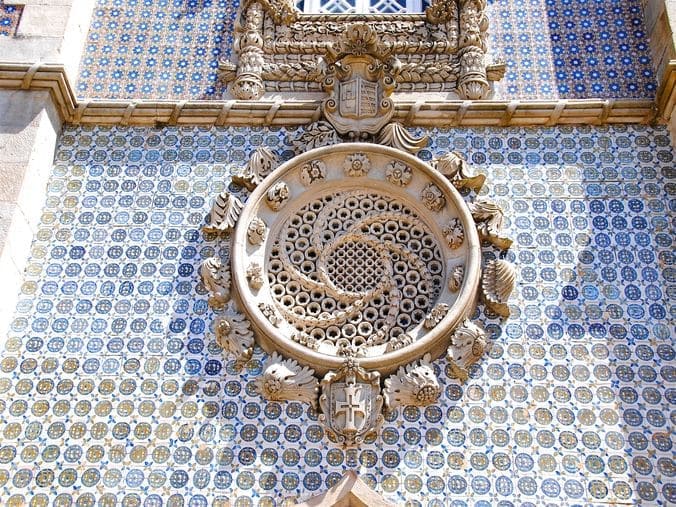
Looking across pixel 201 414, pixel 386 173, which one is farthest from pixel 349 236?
pixel 201 414

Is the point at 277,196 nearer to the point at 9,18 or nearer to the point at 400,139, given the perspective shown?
the point at 400,139

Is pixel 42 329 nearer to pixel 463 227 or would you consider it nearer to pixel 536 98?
pixel 463 227

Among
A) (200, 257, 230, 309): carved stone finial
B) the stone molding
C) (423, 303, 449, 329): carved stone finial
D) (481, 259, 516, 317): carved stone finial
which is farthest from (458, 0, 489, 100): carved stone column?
the stone molding

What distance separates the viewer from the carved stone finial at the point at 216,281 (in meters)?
7.73

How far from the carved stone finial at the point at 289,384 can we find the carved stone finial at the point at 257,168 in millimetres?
1701

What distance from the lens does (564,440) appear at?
23.5ft

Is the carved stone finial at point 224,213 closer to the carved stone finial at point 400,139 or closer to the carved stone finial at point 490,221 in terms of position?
the carved stone finial at point 400,139

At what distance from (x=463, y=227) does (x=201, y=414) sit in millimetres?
2545

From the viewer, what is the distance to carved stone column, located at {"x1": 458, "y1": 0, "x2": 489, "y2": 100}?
8.66m

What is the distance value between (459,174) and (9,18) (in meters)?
4.41

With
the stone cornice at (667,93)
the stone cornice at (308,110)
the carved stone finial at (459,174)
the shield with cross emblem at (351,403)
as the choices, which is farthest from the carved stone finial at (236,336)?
the stone cornice at (667,93)

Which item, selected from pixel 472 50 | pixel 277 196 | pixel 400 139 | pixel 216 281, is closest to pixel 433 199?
pixel 400 139

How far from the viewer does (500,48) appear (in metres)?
9.16

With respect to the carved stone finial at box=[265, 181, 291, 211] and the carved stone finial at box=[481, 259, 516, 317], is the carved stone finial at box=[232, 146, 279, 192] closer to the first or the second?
the carved stone finial at box=[265, 181, 291, 211]
